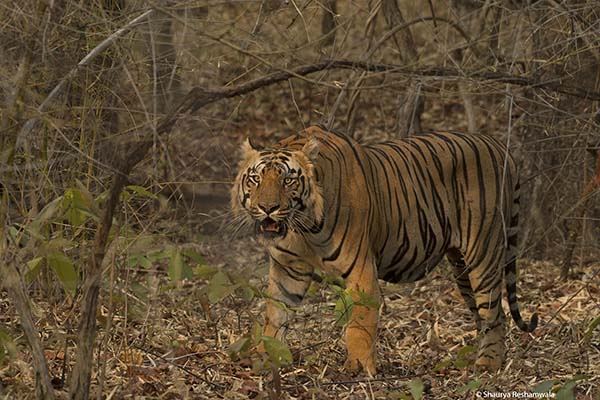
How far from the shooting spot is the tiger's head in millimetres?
5855

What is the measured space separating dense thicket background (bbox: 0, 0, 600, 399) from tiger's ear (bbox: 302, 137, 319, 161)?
36 cm

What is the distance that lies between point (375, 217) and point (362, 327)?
2.26 feet

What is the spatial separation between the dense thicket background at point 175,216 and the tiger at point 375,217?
7.2 inches

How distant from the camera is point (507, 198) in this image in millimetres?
6895

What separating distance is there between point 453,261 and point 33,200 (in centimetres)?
293

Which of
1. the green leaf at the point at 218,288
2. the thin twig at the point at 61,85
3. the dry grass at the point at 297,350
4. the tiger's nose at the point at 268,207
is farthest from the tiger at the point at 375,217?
the thin twig at the point at 61,85

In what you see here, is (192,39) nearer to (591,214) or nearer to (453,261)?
(453,261)

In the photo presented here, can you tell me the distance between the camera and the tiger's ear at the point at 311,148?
6062mm

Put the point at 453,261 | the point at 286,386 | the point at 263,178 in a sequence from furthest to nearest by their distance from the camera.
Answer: the point at 453,261 → the point at 263,178 → the point at 286,386

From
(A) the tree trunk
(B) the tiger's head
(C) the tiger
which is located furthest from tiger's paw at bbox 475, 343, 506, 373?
(A) the tree trunk

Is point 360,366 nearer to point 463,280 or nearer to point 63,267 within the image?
point 463,280

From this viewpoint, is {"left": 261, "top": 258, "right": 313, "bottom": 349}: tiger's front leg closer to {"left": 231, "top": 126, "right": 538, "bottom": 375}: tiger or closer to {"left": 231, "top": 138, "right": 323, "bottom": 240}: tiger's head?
{"left": 231, "top": 126, "right": 538, "bottom": 375}: tiger

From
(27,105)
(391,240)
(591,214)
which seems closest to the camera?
(27,105)

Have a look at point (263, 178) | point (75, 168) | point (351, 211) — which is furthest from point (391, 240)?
point (75, 168)
